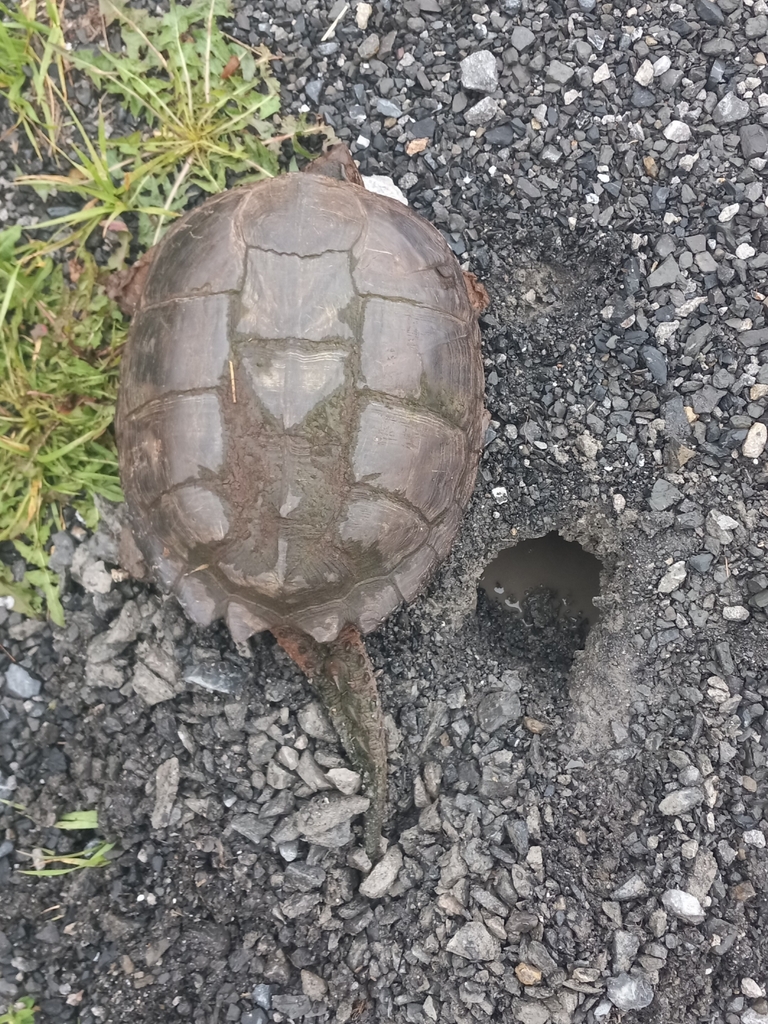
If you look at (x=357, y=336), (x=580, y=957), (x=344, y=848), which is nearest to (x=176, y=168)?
(x=357, y=336)

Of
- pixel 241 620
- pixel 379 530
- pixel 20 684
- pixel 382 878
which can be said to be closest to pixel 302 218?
pixel 379 530

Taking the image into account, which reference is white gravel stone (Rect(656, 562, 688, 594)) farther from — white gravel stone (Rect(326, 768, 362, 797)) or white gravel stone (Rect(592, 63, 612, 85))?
white gravel stone (Rect(592, 63, 612, 85))

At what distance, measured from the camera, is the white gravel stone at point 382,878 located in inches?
92.2

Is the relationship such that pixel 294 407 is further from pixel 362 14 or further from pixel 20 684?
pixel 362 14

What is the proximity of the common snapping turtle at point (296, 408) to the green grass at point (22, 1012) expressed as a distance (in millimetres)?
1425

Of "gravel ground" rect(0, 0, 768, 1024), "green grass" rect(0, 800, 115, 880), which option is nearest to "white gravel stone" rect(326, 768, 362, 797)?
"gravel ground" rect(0, 0, 768, 1024)

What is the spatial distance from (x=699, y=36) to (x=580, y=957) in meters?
3.05

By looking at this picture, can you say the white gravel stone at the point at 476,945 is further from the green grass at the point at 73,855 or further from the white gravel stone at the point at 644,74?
the white gravel stone at the point at 644,74

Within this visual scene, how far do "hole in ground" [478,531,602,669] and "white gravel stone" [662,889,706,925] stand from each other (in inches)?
32.3

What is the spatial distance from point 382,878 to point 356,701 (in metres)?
0.57

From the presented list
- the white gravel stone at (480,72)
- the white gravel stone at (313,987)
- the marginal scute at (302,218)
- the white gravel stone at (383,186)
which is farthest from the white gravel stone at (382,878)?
the white gravel stone at (480,72)

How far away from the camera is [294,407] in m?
1.95

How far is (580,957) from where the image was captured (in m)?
2.29

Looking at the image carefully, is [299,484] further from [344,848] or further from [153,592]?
[344,848]
